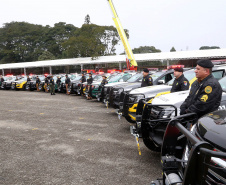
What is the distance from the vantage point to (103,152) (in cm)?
508

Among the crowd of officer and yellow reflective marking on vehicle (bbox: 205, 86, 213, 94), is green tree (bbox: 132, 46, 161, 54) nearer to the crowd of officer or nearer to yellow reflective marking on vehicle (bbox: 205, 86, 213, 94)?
the crowd of officer

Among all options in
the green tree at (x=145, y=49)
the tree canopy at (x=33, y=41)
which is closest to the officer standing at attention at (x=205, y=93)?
the tree canopy at (x=33, y=41)

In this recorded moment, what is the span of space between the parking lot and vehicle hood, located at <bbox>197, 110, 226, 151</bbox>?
157cm

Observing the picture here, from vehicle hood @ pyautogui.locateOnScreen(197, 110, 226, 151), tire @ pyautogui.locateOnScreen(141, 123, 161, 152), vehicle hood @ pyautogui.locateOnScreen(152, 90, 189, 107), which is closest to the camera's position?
vehicle hood @ pyautogui.locateOnScreen(197, 110, 226, 151)

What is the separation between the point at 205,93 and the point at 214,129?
1.43 meters

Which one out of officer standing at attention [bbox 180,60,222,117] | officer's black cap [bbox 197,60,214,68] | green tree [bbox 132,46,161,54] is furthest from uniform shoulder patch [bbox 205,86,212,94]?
green tree [bbox 132,46,161,54]

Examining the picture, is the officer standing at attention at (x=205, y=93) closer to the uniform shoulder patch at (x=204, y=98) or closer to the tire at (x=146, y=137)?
the uniform shoulder patch at (x=204, y=98)

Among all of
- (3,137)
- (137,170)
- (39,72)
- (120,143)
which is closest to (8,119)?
(3,137)

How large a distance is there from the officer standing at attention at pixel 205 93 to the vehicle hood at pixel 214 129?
0.77 metres

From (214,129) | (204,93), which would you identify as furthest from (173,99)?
(214,129)

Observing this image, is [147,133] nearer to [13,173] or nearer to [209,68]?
[209,68]

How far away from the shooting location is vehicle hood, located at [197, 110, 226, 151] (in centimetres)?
215

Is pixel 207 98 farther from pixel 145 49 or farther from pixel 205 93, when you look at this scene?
pixel 145 49

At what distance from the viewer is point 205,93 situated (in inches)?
146
